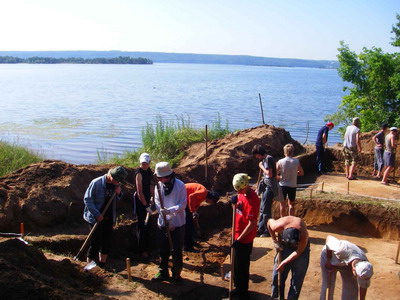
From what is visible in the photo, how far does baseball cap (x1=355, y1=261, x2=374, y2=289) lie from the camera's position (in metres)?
4.99

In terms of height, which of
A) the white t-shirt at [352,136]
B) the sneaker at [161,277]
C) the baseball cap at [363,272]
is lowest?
the sneaker at [161,277]

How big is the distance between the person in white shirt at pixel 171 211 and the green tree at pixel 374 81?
1635 cm

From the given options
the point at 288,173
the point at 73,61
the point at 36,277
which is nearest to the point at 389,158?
the point at 288,173

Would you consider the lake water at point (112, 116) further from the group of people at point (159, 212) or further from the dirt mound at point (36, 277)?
the dirt mound at point (36, 277)

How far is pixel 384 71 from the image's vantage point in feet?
68.6

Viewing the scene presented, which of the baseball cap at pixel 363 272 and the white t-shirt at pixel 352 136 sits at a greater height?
the white t-shirt at pixel 352 136

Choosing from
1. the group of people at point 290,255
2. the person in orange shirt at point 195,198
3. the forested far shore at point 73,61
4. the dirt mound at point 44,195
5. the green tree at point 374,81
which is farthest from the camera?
the forested far shore at point 73,61

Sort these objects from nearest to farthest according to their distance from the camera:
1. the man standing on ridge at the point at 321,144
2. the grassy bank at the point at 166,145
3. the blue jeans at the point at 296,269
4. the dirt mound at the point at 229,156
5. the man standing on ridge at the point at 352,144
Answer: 1. the blue jeans at the point at 296,269
2. the dirt mound at the point at 229,156
3. the man standing on ridge at the point at 352,144
4. the man standing on ridge at the point at 321,144
5. the grassy bank at the point at 166,145

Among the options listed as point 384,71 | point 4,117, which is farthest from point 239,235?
point 4,117

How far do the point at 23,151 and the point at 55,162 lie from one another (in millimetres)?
5296

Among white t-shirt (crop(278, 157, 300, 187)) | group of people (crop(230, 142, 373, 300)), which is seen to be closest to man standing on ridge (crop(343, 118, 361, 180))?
white t-shirt (crop(278, 157, 300, 187))

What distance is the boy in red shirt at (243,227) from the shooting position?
6.05 meters

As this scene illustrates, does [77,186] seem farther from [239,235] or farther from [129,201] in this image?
[239,235]

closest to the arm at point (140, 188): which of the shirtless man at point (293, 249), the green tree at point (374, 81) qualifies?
the shirtless man at point (293, 249)
